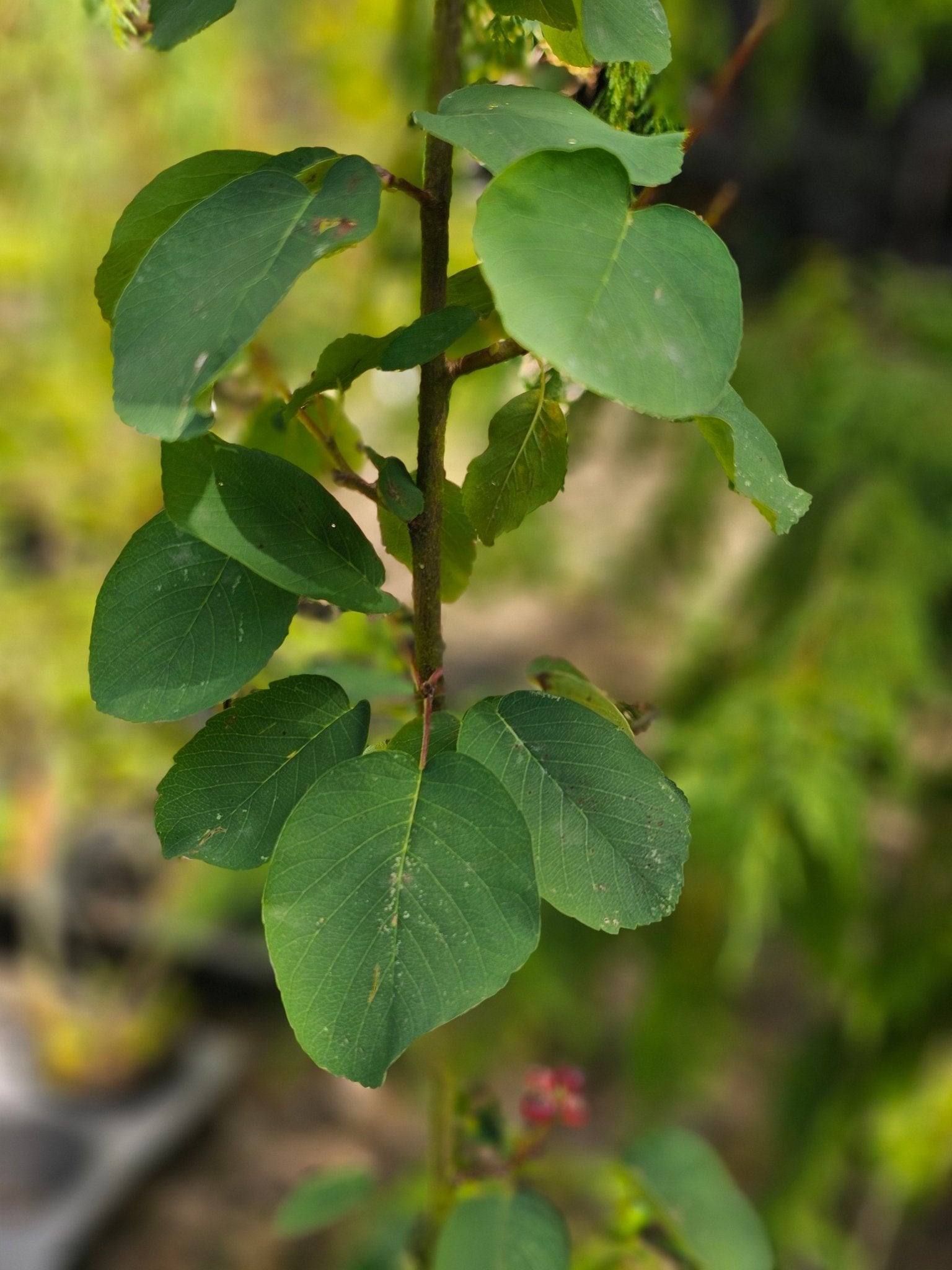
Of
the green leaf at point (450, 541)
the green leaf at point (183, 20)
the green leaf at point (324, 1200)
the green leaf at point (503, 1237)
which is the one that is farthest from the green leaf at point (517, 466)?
the green leaf at point (324, 1200)

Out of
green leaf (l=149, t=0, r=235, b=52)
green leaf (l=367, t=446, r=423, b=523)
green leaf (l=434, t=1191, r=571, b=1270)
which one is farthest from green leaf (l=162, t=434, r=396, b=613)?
green leaf (l=434, t=1191, r=571, b=1270)

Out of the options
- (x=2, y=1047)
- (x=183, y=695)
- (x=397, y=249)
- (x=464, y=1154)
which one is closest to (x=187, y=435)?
(x=183, y=695)

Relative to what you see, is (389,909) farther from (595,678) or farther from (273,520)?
(595,678)

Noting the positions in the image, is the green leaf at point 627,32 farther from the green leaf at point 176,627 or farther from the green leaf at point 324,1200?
the green leaf at point 324,1200

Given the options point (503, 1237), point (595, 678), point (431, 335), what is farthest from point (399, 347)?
point (595, 678)

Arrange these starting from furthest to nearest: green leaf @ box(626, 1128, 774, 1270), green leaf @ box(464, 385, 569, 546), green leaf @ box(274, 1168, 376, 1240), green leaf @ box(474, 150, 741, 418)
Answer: green leaf @ box(274, 1168, 376, 1240) < green leaf @ box(626, 1128, 774, 1270) < green leaf @ box(464, 385, 569, 546) < green leaf @ box(474, 150, 741, 418)

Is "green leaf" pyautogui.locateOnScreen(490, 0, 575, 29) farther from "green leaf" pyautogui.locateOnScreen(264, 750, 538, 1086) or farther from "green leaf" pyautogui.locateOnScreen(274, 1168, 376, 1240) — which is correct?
"green leaf" pyautogui.locateOnScreen(274, 1168, 376, 1240)
